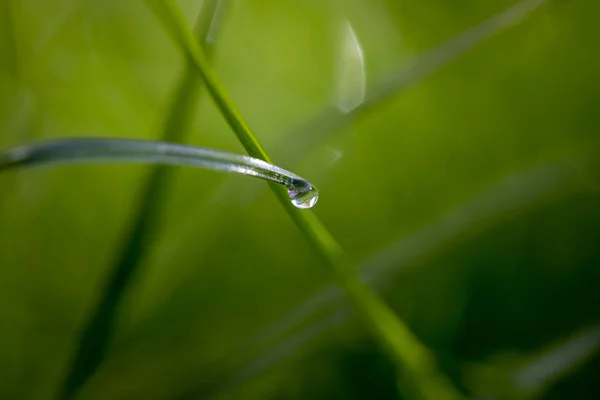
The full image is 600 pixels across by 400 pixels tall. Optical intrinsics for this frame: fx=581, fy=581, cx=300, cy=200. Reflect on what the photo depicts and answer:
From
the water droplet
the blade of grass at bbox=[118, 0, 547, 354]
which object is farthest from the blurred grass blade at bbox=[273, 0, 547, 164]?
the water droplet

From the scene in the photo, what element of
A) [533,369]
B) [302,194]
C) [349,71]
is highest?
[349,71]

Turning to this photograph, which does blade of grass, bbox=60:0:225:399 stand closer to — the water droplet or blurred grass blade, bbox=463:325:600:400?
the water droplet

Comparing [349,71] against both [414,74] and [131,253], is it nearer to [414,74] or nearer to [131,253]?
[414,74]

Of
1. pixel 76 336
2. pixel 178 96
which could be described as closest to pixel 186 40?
pixel 178 96

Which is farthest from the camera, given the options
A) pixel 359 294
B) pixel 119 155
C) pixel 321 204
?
pixel 321 204

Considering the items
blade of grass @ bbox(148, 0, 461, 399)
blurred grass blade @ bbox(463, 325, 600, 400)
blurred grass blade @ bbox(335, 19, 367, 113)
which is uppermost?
blurred grass blade @ bbox(335, 19, 367, 113)

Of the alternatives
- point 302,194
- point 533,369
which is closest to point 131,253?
point 302,194
